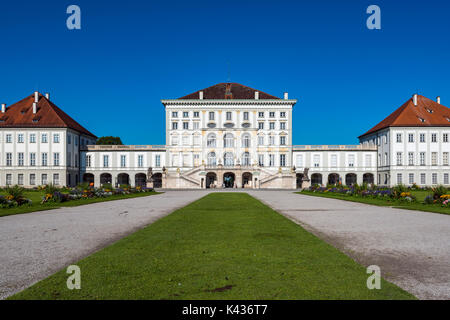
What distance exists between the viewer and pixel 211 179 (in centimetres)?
5881

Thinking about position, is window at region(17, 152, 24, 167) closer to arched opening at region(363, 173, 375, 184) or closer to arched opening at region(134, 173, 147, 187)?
arched opening at region(134, 173, 147, 187)

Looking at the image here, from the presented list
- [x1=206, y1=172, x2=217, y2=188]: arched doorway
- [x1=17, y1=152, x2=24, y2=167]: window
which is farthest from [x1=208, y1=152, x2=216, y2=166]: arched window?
[x1=17, y1=152, x2=24, y2=167]: window

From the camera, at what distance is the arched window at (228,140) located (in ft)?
198

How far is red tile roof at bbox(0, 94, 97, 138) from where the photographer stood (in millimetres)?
54156

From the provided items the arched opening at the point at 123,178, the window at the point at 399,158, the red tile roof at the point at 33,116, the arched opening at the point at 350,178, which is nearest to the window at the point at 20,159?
the red tile roof at the point at 33,116

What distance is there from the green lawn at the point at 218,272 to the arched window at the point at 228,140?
52.4 meters

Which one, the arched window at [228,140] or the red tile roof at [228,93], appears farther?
the red tile roof at [228,93]

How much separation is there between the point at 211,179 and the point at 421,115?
34.6 meters

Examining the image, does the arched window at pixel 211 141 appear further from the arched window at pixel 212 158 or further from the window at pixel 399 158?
the window at pixel 399 158

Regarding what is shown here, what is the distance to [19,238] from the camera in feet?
28.1

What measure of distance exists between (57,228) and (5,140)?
53105mm

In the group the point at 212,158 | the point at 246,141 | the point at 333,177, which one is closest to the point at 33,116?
the point at 212,158

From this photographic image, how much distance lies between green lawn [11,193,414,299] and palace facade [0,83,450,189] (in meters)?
47.4
